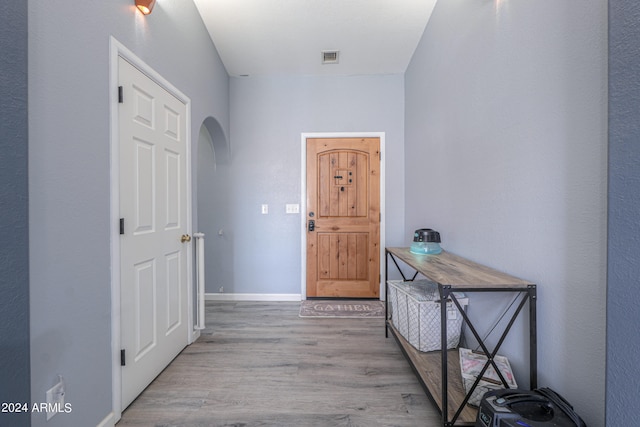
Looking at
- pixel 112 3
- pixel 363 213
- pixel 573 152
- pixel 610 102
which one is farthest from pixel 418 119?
pixel 112 3

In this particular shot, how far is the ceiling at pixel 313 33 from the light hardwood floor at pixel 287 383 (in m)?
2.78

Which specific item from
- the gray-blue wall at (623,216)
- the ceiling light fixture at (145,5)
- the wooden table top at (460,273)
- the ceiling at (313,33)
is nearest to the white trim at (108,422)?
the wooden table top at (460,273)

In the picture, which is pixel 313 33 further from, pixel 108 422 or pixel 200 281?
pixel 108 422

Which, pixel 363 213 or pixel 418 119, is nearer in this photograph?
pixel 418 119

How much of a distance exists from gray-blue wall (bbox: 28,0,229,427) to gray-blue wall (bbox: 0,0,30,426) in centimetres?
8

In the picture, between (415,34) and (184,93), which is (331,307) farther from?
(415,34)

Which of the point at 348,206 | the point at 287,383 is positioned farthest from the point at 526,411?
the point at 348,206

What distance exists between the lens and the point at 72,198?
3.83ft

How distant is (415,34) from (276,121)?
170 centimetres

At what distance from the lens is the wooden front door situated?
3.20 metres

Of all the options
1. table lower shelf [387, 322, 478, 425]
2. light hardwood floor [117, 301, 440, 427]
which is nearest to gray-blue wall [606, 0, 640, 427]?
table lower shelf [387, 322, 478, 425]

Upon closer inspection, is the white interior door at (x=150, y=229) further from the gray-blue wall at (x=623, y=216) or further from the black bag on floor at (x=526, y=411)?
the gray-blue wall at (x=623, y=216)

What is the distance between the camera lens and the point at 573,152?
3.28ft

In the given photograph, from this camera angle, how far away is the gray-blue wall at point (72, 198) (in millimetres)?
1018
